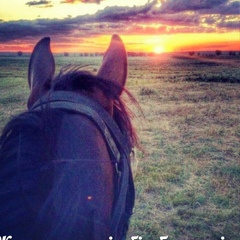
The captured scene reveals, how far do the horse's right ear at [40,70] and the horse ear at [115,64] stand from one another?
0.15 metres

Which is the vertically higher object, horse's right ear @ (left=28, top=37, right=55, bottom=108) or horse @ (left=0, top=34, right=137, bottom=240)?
horse's right ear @ (left=28, top=37, right=55, bottom=108)

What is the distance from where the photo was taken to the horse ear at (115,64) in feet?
2.79

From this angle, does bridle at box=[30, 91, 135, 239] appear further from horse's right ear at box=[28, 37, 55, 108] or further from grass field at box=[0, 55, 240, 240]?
grass field at box=[0, 55, 240, 240]

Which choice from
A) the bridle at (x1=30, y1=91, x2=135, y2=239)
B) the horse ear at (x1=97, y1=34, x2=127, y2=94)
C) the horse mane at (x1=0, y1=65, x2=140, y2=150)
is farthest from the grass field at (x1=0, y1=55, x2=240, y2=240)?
the bridle at (x1=30, y1=91, x2=135, y2=239)

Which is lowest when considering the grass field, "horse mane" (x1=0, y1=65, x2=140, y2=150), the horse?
the grass field

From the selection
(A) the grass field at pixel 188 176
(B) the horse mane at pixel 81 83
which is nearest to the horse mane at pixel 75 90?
(B) the horse mane at pixel 81 83

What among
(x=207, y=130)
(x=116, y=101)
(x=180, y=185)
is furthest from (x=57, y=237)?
(x=207, y=130)

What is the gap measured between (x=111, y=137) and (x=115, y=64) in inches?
11.4

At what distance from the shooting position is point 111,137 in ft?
2.22

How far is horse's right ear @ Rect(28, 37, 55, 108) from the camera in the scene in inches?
32.3

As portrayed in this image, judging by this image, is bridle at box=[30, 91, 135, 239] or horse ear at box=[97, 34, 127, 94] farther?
horse ear at box=[97, 34, 127, 94]

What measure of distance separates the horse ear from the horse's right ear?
0.50 ft

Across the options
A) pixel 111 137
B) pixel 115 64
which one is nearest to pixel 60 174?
pixel 111 137

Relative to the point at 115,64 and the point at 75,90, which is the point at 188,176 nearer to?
the point at 115,64
